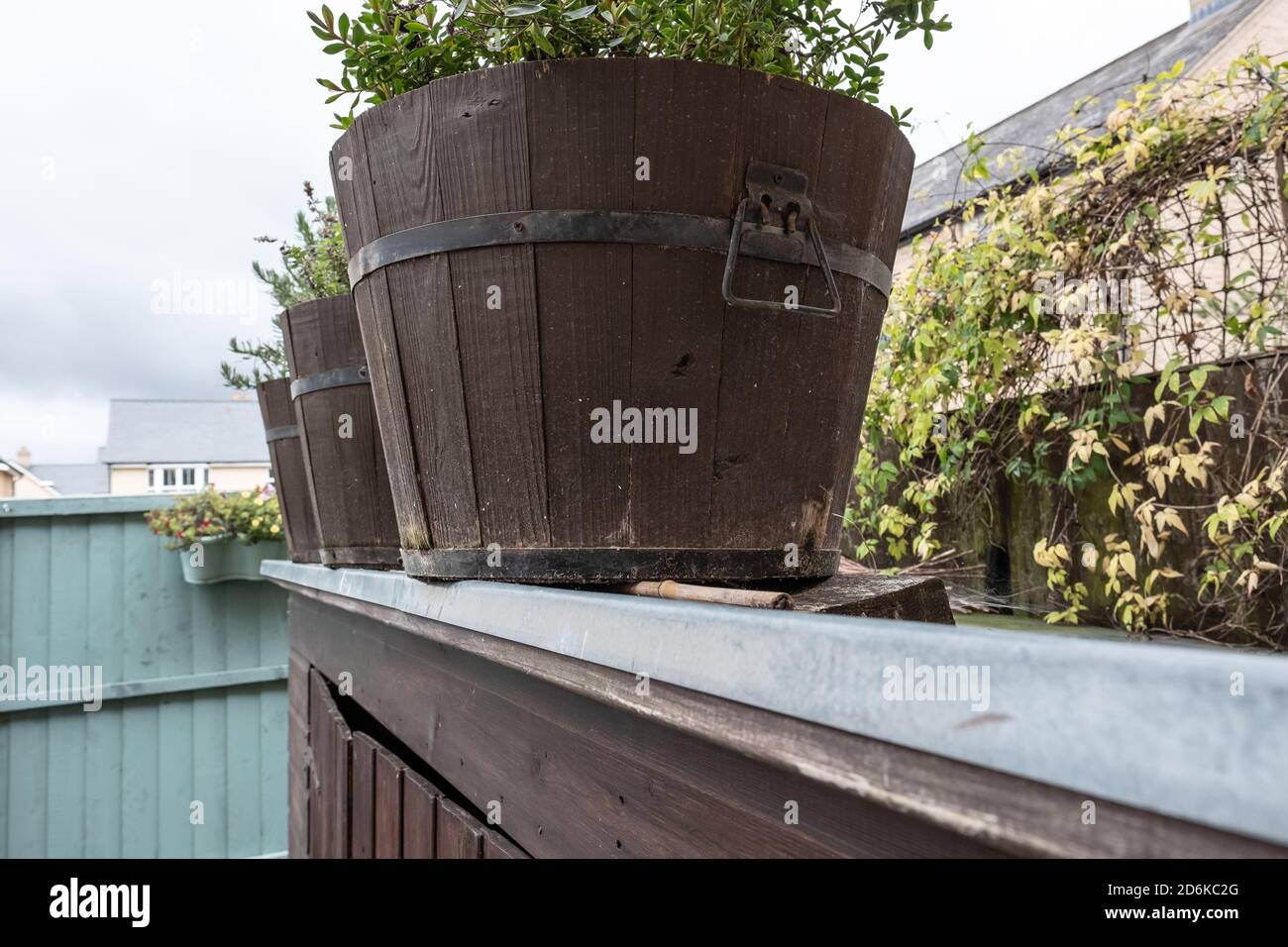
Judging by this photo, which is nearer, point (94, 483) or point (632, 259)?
point (632, 259)

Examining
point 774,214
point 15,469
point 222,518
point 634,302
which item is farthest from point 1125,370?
point 15,469

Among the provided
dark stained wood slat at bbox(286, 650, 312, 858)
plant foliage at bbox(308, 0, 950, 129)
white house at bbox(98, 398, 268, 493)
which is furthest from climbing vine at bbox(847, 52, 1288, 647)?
white house at bbox(98, 398, 268, 493)

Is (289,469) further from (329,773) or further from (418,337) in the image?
(418,337)

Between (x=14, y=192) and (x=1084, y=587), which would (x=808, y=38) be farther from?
(x=14, y=192)

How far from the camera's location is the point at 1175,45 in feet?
20.2

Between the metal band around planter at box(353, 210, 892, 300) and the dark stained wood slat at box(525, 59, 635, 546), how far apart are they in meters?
0.01

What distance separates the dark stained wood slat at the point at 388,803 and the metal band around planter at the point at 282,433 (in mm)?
Result: 965

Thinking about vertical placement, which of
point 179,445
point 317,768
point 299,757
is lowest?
point 299,757

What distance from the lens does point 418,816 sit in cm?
121

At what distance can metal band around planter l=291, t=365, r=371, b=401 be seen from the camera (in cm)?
154

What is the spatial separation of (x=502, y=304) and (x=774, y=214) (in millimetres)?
279

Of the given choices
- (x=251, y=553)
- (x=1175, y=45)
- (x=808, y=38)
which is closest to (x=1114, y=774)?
(x=808, y=38)

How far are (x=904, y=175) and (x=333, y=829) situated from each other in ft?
5.86

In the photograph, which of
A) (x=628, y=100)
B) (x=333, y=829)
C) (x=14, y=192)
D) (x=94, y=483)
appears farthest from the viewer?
(x=94, y=483)
